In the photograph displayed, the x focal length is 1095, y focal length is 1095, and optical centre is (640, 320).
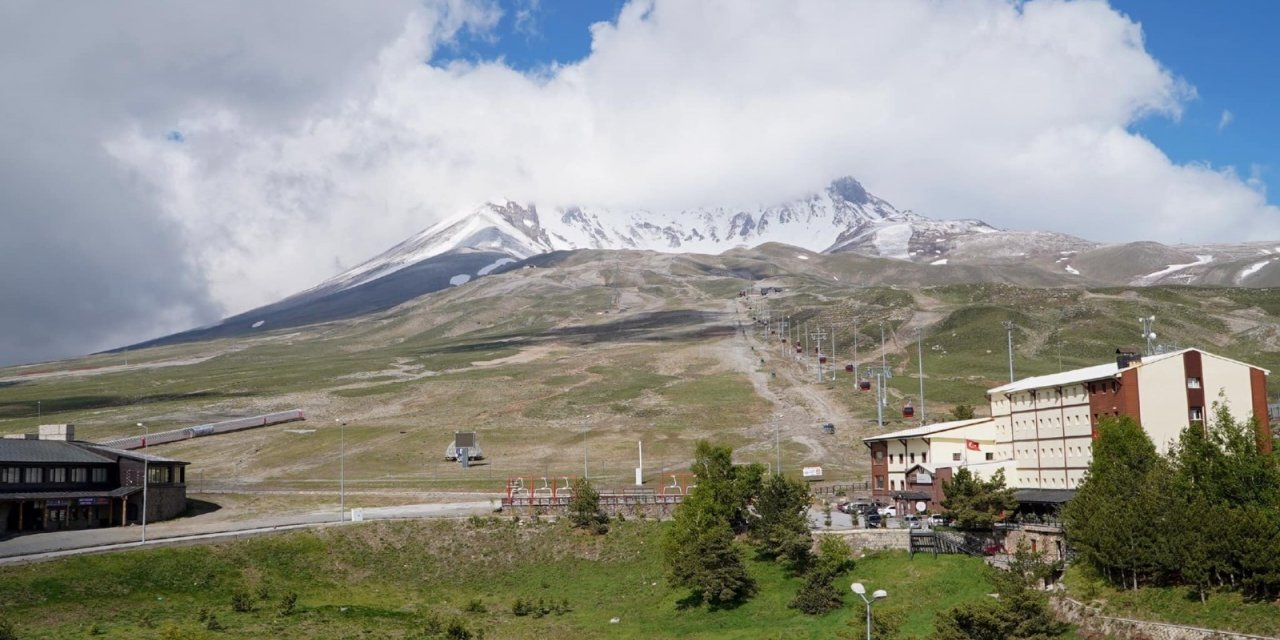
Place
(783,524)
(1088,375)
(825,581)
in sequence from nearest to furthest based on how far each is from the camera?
1. (825,581)
2. (783,524)
3. (1088,375)

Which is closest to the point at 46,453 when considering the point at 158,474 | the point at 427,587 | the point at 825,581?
the point at 158,474

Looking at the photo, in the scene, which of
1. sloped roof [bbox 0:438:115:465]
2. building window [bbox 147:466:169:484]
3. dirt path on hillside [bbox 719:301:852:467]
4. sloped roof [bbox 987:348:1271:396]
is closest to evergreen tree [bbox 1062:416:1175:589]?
sloped roof [bbox 987:348:1271:396]

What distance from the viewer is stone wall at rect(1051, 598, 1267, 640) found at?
4744 centimetres

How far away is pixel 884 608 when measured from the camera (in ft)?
197

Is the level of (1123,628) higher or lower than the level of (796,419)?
lower

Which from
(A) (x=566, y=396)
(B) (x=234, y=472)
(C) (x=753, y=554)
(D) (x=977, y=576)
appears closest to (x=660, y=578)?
(C) (x=753, y=554)

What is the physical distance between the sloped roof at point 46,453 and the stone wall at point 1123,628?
259ft

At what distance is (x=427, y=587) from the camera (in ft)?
258

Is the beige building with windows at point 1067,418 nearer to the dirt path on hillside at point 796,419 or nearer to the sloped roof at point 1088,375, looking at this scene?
the sloped roof at point 1088,375

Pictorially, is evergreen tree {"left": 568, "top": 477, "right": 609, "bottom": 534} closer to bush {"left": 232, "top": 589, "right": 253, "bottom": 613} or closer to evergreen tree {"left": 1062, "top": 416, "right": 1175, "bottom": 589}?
bush {"left": 232, "top": 589, "right": 253, "bottom": 613}

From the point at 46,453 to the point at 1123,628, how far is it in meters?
84.2

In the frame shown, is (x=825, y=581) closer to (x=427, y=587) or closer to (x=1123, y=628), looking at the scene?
(x=1123, y=628)

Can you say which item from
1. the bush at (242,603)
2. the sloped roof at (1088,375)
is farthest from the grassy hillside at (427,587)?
the sloped roof at (1088,375)

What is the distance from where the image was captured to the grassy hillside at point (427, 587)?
63750mm
